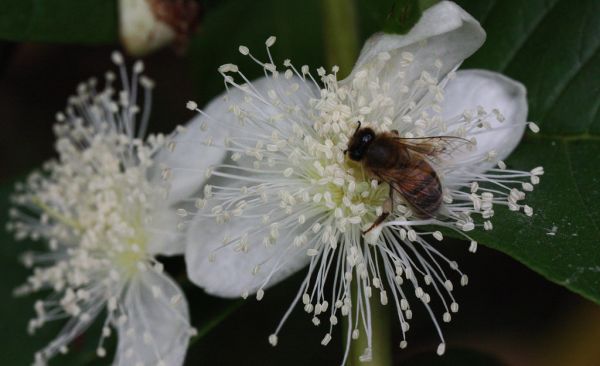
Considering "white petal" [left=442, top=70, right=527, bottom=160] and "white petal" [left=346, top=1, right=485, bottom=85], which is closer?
"white petal" [left=346, top=1, right=485, bottom=85]

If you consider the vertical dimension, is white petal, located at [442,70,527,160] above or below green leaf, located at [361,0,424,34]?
below

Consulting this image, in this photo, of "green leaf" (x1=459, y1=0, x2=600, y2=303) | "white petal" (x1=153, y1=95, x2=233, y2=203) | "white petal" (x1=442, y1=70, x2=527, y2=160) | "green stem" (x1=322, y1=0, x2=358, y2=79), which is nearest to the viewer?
"green leaf" (x1=459, y1=0, x2=600, y2=303)

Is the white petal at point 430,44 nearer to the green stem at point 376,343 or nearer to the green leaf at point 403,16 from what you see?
the green leaf at point 403,16

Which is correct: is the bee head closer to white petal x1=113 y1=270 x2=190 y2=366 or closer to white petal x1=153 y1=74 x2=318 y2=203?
white petal x1=153 y1=74 x2=318 y2=203

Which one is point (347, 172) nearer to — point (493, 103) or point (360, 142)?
point (360, 142)

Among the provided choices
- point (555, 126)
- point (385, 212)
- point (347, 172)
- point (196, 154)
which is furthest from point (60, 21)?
point (555, 126)

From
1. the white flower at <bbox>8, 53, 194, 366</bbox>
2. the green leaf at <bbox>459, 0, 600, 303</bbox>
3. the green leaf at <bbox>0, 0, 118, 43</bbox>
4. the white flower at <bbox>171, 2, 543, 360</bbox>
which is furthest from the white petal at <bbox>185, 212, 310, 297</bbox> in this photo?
the green leaf at <bbox>0, 0, 118, 43</bbox>

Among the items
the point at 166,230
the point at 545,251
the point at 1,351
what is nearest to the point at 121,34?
the point at 166,230
